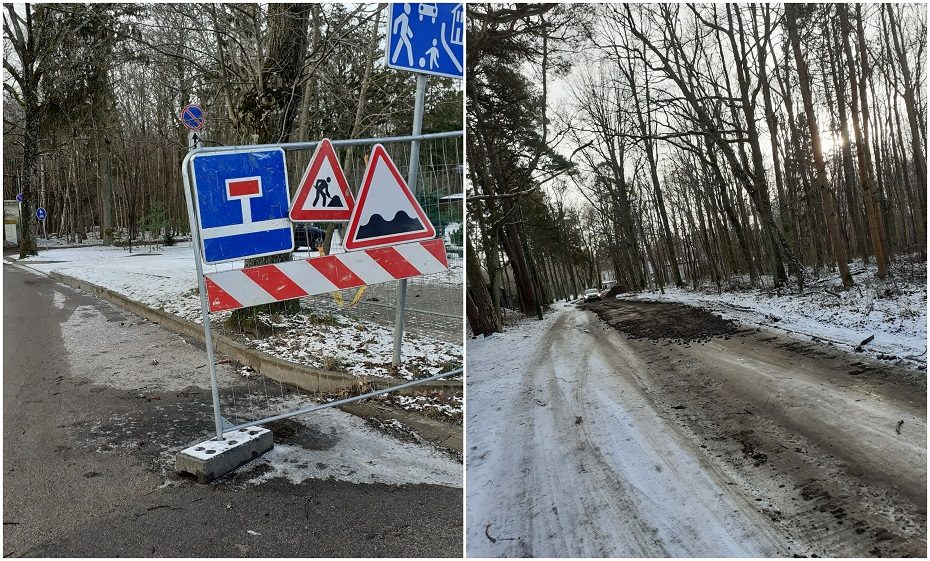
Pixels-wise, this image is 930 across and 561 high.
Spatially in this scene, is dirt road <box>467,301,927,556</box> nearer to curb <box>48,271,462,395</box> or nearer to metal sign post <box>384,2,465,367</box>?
curb <box>48,271,462,395</box>

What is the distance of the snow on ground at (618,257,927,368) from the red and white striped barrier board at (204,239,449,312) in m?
4.52

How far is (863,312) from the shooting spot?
7504mm

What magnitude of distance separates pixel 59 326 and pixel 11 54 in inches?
530

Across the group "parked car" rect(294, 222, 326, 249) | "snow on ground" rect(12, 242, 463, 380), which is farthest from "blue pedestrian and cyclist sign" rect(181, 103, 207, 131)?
"parked car" rect(294, 222, 326, 249)

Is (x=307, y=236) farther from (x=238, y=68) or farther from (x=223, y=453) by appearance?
(x=238, y=68)

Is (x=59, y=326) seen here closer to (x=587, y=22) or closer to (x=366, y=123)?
(x=366, y=123)

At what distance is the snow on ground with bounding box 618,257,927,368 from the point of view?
590 cm

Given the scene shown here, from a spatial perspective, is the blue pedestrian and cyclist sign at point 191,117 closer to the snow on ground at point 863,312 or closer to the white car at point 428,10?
the white car at point 428,10

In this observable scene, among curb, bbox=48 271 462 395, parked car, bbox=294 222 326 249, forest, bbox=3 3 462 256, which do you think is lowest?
curb, bbox=48 271 462 395

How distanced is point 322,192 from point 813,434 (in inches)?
141

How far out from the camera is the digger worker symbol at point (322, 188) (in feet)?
12.0

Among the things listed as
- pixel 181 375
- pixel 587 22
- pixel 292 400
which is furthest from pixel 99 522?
pixel 587 22

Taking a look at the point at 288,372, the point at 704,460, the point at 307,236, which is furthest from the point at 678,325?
the point at 307,236

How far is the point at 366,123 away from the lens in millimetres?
9992
